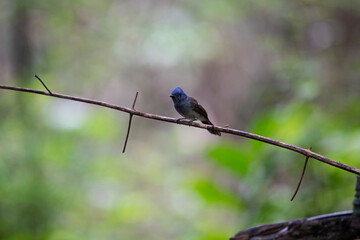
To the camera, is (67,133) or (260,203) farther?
(67,133)

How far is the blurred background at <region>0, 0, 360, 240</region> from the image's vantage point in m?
4.50

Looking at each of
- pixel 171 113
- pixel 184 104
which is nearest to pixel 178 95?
pixel 184 104

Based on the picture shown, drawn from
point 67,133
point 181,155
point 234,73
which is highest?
point 234,73

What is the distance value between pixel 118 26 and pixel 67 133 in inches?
92.2

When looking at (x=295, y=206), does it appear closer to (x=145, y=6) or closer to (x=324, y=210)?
(x=324, y=210)

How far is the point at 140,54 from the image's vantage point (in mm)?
7820

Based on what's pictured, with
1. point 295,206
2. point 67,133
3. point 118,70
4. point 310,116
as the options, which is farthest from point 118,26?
point 295,206

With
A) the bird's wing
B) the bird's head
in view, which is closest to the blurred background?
the bird's wing

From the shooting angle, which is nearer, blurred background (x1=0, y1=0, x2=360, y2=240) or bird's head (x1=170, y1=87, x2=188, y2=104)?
bird's head (x1=170, y1=87, x2=188, y2=104)

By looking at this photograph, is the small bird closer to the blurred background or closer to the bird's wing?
the bird's wing

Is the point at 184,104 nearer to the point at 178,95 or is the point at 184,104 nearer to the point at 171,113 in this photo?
the point at 178,95

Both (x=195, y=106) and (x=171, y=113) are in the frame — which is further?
(x=171, y=113)

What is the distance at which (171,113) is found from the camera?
8805 mm

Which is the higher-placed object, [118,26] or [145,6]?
[145,6]
